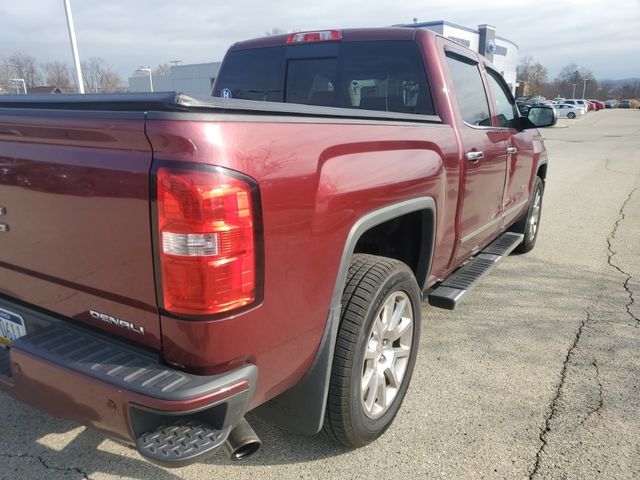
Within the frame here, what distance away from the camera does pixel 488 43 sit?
41.6m

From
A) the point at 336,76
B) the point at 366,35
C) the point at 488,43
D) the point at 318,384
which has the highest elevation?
the point at 488,43

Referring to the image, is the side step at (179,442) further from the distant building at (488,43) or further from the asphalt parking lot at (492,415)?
the distant building at (488,43)

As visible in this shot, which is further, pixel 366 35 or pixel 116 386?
pixel 366 35

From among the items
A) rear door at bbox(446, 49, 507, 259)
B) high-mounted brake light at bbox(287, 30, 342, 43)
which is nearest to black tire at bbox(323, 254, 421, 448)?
rear door at bbox(446, 49, 507, 259)

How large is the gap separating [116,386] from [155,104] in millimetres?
881

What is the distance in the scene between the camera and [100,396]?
1.61 meters

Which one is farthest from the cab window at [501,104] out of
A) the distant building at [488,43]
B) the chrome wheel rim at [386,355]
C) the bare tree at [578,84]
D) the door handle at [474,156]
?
the bare tree at [578,84]

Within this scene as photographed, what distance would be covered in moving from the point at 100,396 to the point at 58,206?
0.67 meters

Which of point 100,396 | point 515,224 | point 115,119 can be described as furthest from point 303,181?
point 515,224

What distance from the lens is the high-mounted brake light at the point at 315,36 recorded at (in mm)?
3520

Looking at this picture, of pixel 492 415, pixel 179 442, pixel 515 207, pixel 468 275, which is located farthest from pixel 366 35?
pixel 179 442

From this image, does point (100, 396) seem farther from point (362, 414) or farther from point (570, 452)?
point (570, 452)

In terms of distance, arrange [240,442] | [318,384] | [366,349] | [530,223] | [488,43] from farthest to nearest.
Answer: [488,43] < [530,223] < [366,349] < [318,384] < [240,442]

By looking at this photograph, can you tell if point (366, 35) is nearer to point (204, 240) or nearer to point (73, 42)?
point (204, 240)
